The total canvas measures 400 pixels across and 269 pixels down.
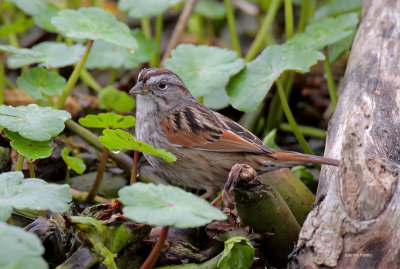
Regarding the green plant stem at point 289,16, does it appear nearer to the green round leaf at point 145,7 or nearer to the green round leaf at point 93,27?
Answer: the green round leaf at point 145,7

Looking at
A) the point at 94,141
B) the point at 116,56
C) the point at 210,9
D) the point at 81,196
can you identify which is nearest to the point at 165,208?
the point at 81,196

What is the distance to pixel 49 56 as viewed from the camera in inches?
177

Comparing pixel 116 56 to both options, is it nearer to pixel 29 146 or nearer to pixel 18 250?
pixel 29 146

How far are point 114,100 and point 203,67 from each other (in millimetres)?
912

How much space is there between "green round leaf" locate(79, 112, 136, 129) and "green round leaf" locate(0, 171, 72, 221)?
2.29ft

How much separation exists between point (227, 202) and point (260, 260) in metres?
0.61

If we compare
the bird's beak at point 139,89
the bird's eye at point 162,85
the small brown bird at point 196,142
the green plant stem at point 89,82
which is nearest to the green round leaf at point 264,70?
the small brown bird at point 196,142

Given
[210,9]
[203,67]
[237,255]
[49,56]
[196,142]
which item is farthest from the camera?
[210,9]

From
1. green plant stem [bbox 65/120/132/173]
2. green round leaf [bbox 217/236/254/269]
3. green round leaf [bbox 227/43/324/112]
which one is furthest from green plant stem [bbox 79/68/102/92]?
green round leaf [bbox 217/236/254/269]

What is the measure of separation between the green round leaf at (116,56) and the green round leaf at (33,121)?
156cm

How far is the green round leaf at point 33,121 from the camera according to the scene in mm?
3156

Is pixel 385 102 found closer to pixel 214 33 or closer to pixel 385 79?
pixel 385 79

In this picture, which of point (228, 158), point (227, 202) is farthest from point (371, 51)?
point (227, 202)

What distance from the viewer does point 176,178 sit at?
12.0 ft
